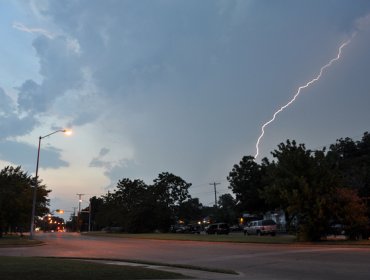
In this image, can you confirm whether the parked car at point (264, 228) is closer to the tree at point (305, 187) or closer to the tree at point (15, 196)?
the tree at point (305, 187)

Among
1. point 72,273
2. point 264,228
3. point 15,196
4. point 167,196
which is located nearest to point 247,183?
point 167,196

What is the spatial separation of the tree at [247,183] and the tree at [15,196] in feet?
130

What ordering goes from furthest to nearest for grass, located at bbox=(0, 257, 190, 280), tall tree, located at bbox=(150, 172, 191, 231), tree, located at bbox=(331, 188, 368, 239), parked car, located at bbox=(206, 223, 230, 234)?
tall tree, located at bbox=(150, 172, 191, 231) < parked car, located at bbox=(206, 223, 230, 234) < tree, located at bbox=(331, 188, 368, 239) < grass, located at bbox=(0, 257, 190, 280)

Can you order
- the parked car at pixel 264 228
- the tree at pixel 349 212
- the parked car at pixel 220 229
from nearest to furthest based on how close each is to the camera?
the tree at pixel 349 212 < the parked car at pixel 264 228 < the parked car at pixel 220 229

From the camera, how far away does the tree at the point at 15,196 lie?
4484 cm

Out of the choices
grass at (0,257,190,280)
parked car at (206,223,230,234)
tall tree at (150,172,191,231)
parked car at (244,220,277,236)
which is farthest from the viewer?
tall tree at (150,172,191,231)

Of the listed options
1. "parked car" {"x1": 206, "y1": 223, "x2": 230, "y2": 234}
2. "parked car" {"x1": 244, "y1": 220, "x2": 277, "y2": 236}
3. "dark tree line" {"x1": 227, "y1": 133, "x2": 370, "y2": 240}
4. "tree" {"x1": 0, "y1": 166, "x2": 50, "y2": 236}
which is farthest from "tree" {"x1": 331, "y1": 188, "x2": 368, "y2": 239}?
"parked car" {"x1": 206, "y1": 223, "x2": 230, "y2": 234}

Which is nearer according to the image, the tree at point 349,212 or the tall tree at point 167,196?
the tree at point 349,212

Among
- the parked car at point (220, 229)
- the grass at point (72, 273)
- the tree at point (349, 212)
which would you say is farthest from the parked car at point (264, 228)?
the grass at point (72, 273)

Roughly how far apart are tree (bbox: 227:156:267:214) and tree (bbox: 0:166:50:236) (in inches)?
1559

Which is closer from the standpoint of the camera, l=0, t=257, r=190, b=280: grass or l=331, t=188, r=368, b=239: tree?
l=0, t=257, r=190, b=280: grass

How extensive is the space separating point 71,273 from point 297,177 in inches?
998

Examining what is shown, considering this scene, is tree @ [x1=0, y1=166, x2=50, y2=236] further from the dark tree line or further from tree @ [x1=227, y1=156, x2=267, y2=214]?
tree @ [x1=227, y1=156, x2=267, y2=214]

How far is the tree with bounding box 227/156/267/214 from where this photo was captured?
81625mm
